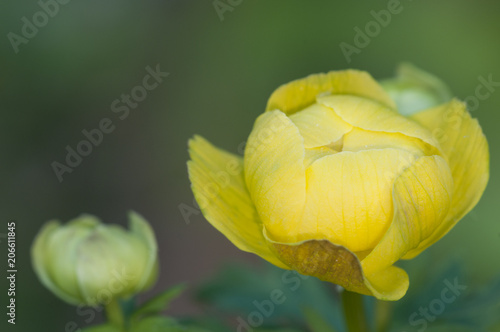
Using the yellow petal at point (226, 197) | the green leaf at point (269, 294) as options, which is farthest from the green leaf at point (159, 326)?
the green leaf at point (269, 294)

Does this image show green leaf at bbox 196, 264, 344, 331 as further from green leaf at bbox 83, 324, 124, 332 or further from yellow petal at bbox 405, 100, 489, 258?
yellow petal at bbox 405, 100, 489, 258

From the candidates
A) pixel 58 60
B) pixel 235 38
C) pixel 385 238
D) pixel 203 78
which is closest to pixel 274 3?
pixel 235 38

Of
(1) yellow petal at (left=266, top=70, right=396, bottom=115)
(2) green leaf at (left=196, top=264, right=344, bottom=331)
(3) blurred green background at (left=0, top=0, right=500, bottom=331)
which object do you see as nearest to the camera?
(1) yellow petal at (left=266, top=70, right=396, bottom=115)

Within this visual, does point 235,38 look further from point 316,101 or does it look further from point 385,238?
point 385,238

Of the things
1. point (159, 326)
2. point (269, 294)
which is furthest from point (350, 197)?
point (269, 294)

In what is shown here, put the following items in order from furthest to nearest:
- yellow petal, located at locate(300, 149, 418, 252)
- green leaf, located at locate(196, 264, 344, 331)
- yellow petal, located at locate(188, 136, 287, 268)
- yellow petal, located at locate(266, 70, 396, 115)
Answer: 1. green leaf, located at locate(196, 264, 344, 331)
2. yellow petal, located at locate(266, 70, 396, 115)
3. yellow petal, located at locate(188, 136, 287, 268)
4. yellow petal, located at locate(300, 149, 418, 252)

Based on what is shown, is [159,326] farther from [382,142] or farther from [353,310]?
[382,142]

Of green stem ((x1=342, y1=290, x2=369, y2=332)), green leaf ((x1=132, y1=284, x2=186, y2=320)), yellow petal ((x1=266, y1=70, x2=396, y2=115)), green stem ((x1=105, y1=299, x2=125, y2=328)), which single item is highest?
yellow petal ((x1=266, y1=70, x2=396, y2=115))

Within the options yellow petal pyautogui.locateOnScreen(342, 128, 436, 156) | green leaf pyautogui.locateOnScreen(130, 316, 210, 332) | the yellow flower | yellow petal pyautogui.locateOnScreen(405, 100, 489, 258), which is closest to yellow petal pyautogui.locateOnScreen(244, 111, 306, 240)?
the yellow flower

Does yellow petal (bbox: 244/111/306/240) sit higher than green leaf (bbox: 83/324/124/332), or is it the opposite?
yellow petal (bbox: 244/111/306/240)
